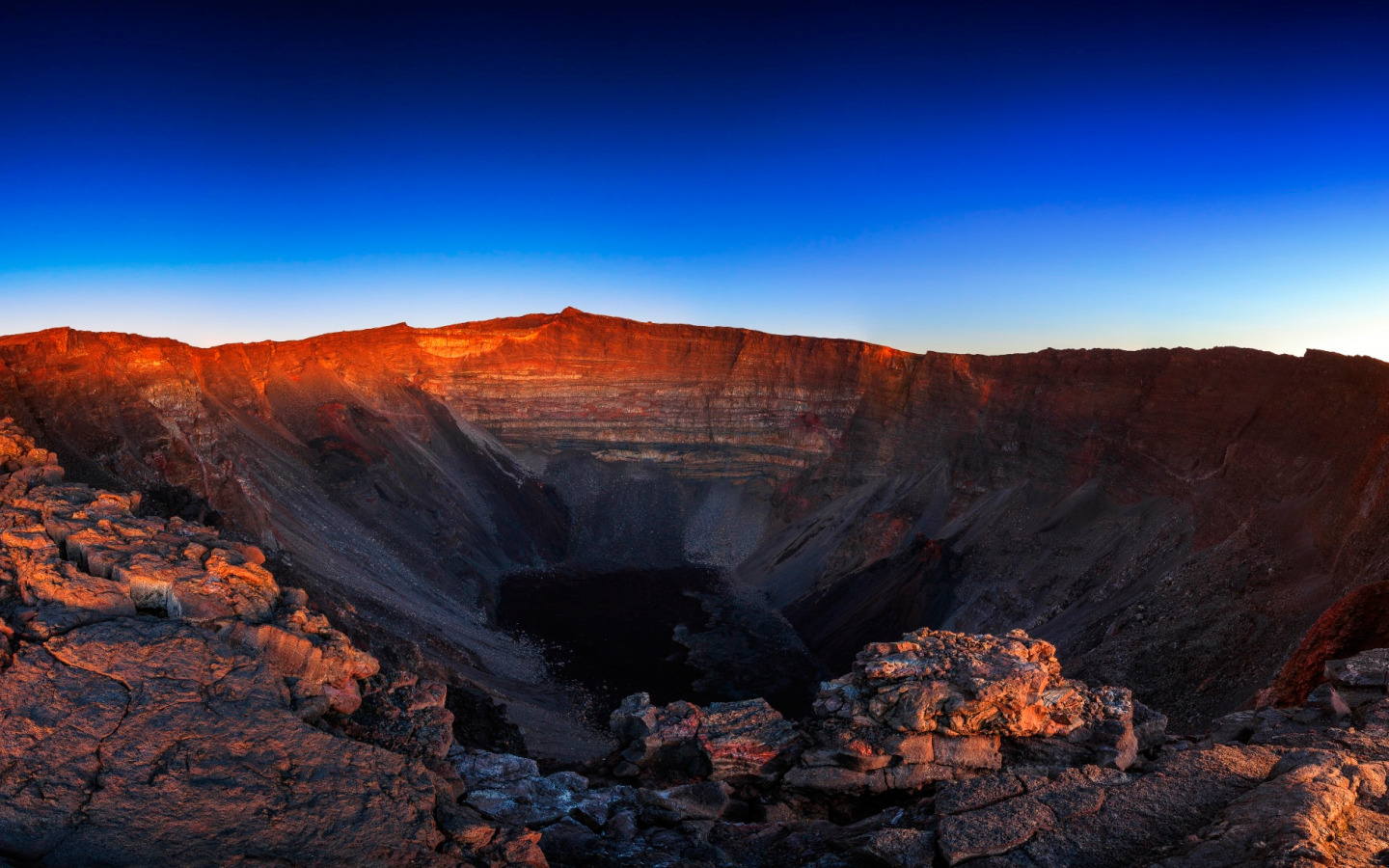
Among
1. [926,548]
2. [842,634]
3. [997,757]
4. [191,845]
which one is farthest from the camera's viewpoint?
[926,548]

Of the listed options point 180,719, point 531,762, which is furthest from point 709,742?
point 180,719

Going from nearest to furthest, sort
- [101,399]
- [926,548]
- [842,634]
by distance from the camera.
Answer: [101,399], [842,634], [926,548]

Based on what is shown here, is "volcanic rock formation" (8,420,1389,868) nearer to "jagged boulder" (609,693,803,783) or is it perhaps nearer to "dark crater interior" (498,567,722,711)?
"jagged boulder" (609,693,803,783)

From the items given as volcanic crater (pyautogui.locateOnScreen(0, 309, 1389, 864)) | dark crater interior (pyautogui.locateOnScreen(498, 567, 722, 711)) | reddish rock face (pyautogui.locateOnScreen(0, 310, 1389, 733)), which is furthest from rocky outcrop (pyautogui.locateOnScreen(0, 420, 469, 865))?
dark crater interior (pyautogui.locateOnScreen(498, 567, 722, 711))

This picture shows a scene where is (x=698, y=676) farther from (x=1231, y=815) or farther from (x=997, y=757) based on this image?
(x=1231, y=815)

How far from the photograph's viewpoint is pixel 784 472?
62.4 metres

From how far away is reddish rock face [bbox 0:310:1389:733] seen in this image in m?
23.7

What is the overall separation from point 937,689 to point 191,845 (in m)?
8.91

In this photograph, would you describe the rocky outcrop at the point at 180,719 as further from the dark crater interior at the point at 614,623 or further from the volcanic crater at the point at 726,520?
the dark crater interior at the point at 614,623

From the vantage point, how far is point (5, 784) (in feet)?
18.4

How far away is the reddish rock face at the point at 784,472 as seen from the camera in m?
23.7

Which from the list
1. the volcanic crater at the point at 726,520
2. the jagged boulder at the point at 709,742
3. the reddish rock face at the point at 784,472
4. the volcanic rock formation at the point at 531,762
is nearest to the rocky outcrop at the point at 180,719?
the volcanic rock formation at the point at 531,762

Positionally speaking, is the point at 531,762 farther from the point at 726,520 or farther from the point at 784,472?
the point at 784,472

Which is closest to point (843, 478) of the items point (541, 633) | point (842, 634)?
point (842, 634)
